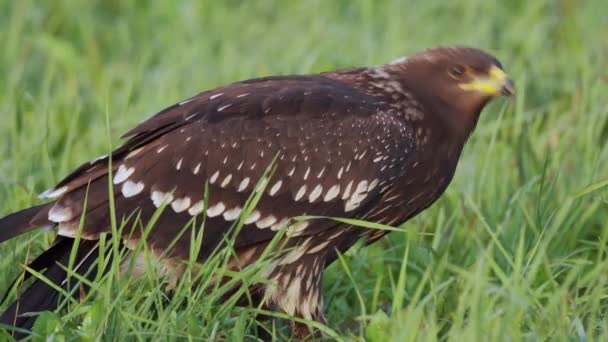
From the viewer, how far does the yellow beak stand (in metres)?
4.89

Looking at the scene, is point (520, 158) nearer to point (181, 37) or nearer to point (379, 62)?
point (379, 62)

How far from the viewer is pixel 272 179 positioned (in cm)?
470

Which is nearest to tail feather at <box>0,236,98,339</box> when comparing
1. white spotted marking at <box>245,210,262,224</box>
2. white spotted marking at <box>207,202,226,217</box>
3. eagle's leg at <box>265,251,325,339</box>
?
white spotted marking at <box>207,202,226,217</box>

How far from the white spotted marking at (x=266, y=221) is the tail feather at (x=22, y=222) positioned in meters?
0.70

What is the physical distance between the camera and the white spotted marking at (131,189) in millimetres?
4602

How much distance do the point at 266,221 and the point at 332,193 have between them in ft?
0.81

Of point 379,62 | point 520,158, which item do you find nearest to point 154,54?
point 379,62

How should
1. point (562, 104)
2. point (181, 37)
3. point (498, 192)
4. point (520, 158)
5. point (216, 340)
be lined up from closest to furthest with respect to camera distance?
point (216, 340) → point (498, 192) → point (520, 158) → point (562, 104) → point (181, 37)

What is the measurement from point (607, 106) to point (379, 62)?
140cm

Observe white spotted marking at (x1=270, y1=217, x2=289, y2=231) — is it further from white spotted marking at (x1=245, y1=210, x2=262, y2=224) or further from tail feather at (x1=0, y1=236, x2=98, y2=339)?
tail feather at (x1=0, y1=236, x2=98, y2=339)

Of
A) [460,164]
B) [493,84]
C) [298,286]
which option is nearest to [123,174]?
[298,286]

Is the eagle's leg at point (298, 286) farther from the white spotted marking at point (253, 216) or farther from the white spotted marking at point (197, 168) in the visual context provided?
the white spotted marking at point (197, 168)

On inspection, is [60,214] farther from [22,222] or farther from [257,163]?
[257,163]

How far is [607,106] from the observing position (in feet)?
20.7
